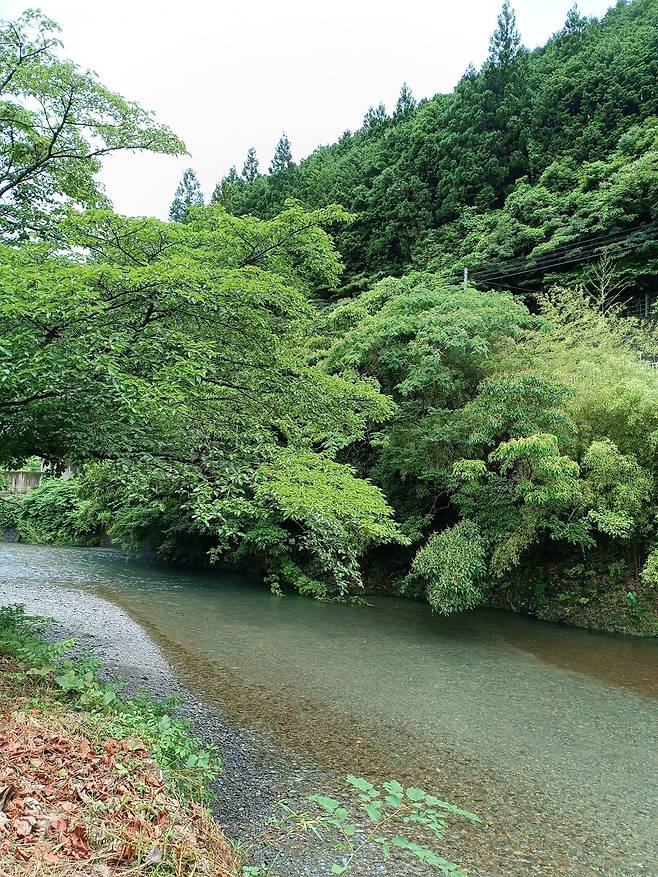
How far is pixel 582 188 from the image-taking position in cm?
2103

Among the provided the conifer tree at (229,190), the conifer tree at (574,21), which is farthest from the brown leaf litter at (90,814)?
the conifer tree at (574,21)

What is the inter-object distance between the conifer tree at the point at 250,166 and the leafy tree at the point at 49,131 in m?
29.9

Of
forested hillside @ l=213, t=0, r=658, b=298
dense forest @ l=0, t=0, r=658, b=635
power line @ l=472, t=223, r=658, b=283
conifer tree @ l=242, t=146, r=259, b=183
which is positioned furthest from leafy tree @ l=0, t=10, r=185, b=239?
conifer tree @ l=242, t=146, r=259, b=183

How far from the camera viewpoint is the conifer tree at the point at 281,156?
2962cm

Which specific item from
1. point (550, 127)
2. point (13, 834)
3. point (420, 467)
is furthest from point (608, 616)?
point (550, 127)

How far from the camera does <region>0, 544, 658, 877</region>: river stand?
356 cm

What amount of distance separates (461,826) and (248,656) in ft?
13.5

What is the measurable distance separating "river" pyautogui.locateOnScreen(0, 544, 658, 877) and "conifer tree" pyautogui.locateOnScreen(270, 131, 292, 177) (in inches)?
1015

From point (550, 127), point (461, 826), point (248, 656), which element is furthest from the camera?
point (550, 127)

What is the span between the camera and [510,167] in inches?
960

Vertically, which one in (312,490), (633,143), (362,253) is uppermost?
(633,143)

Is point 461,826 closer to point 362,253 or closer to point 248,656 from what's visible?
point 248,656

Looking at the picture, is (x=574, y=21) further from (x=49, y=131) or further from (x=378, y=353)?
(x=49, y=131)

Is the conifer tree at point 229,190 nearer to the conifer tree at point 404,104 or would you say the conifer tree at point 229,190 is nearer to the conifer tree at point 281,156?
the conifer tree at point 281,156
